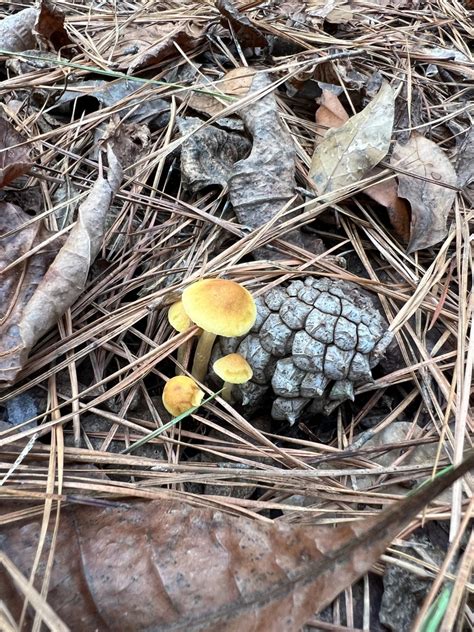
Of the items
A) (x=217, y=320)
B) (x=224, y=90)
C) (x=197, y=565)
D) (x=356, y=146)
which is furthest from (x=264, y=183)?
(x=197, y=565)

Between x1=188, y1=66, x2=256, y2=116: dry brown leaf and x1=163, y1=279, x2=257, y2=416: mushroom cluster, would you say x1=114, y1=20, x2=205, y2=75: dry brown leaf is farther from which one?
x1=163, y1=279, x2=257, y2=416: mushroom cluster

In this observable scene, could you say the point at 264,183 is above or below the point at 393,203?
above

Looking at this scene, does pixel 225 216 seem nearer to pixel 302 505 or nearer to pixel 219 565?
pixel 302 505

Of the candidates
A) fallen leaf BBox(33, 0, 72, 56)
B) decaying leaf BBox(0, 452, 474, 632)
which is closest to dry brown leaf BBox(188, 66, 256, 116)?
fallen leaf BBox(33, 0, 72, 56)

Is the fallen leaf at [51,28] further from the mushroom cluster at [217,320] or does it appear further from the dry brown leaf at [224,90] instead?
the mushroom cluster at [217,320]

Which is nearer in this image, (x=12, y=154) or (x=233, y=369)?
(x=233, y=369)

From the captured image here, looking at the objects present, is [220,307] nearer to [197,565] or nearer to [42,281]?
[42,281]

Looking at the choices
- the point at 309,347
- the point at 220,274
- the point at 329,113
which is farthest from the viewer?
the point at 329,113

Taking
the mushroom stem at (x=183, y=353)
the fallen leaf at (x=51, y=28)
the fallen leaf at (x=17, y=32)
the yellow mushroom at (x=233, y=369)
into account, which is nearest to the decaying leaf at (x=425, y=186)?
the yellow mushroom at (x=233, y=369)
